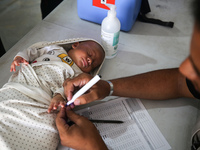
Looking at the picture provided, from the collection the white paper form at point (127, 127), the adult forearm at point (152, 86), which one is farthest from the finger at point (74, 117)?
the adult forearm at point (152, 86)

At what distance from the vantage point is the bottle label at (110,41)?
1019mm

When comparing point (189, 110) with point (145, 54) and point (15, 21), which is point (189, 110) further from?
point (15, 21)

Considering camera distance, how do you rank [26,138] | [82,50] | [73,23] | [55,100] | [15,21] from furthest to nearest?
[15,21], [73,23], [82,50], [55,100], [26,138]

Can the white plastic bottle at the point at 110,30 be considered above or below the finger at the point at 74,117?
above

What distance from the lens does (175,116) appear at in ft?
2.86

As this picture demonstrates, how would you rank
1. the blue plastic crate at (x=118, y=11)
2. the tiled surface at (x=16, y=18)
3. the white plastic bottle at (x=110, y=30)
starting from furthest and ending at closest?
the tiled surface at (x=16, y=18), the blue plastic crate at (x=118, y=11), the white plastic bottle at (x=110, y=30)

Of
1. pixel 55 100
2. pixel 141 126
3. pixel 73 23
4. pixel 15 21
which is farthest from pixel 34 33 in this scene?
pixel 15 21

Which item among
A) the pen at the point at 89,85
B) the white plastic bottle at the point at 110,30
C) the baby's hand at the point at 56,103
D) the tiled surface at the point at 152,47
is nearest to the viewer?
the pen at the point at 89,85

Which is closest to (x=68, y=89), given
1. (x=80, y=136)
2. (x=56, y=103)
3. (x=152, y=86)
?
(x=56, y=103)

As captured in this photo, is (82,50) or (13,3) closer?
(82,50)

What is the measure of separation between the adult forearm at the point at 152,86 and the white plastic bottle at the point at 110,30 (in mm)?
266

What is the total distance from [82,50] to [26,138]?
0.53m

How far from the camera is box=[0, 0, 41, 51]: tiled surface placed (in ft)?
6.64

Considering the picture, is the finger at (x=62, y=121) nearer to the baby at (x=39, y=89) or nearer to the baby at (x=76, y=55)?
the baby at (x=39, y=89)
